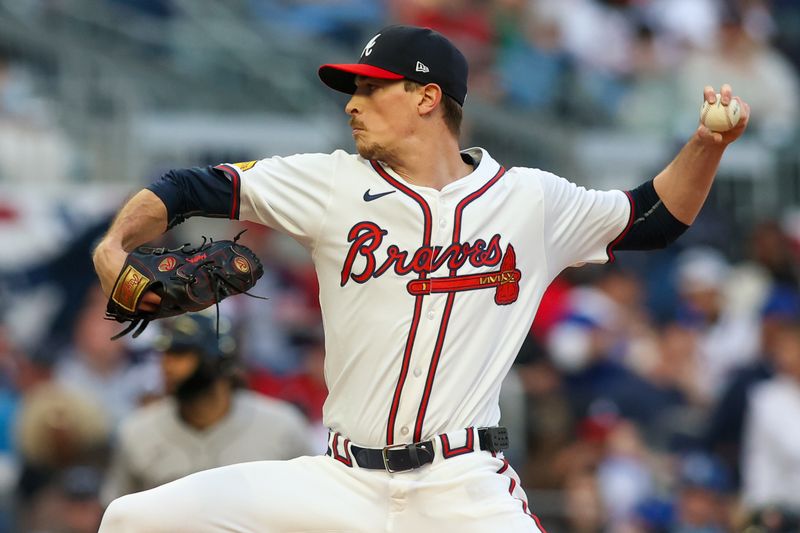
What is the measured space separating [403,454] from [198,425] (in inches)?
86.1

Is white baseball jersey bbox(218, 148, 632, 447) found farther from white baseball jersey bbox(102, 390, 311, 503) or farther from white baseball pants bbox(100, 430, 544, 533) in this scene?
white baseball jersey bbox(102, 390, 311, 503)

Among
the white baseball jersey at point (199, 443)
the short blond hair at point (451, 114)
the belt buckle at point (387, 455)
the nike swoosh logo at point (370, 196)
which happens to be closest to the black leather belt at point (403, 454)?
the belt buckle at point (387, 455)

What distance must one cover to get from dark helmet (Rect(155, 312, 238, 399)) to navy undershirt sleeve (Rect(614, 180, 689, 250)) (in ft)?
6.81

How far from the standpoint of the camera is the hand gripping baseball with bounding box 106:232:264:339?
4.25 m

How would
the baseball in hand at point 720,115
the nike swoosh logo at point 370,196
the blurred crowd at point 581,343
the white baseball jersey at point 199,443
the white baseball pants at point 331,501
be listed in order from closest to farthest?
the white baseball pants at point 331,501 < the nike swoosh logo at point 370,196 < the baseball in hand at point 720,115 < the white baseball jersey at point 199,443 < the blurred crowd at point 581,343

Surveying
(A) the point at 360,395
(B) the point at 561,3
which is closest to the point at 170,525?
(A) the point at 360,395

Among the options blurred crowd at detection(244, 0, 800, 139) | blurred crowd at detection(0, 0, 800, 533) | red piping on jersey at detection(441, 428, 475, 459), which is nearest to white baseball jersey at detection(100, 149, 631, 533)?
red piping on jersey at detection(441, 428, 475, 459)

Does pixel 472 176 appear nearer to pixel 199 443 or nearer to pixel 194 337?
pixel 194 337

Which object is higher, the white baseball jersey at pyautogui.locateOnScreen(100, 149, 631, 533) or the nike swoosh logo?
the nike swoosh logo

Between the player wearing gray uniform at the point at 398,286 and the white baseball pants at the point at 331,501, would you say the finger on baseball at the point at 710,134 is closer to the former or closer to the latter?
the player wearing gray uniform at the point at 398,286

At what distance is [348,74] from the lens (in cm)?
490

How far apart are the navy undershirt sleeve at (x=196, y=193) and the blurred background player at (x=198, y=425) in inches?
73.7

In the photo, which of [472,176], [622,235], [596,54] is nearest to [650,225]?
[622,235]

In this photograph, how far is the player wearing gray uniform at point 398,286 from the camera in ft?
14.8
